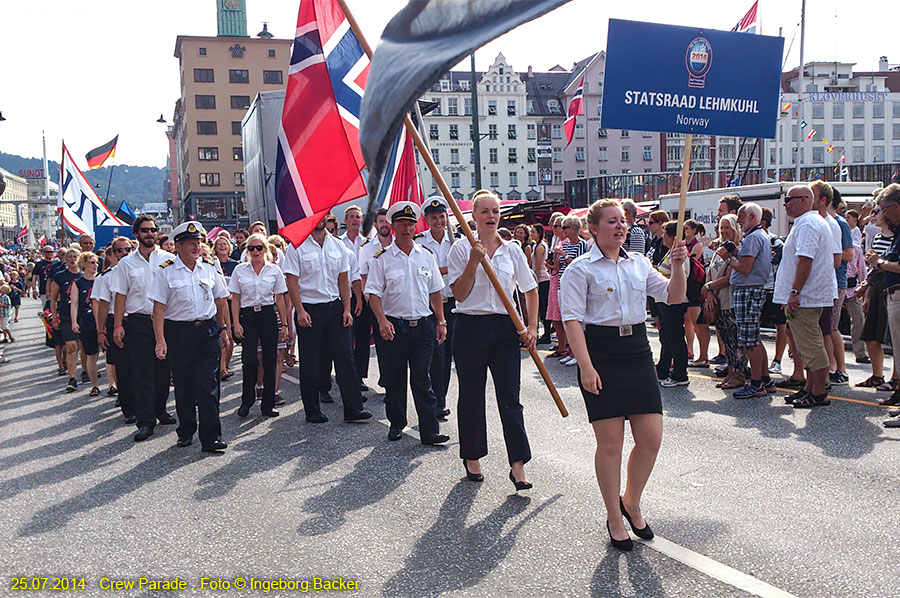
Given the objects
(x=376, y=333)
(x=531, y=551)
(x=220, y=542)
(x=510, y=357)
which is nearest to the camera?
(x=531, y=551)

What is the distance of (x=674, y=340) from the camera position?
9.21 metres

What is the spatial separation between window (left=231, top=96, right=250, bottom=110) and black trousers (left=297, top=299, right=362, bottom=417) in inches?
3251

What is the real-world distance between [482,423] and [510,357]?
0.53 metres

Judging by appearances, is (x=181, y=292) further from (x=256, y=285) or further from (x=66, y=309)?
(x=66, y=309)

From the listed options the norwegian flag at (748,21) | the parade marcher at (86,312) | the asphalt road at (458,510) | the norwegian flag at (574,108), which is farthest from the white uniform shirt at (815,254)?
the norwegian flag at (574,108)

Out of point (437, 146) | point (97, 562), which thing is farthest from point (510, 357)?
point (437, 146)

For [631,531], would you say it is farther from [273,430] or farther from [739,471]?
[273,430]

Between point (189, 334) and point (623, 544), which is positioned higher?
point (189, 334)

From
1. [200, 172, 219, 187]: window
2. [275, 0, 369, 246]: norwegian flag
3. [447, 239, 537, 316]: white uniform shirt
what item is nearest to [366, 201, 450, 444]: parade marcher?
[275, 0, 369, 246]: norwegian flag

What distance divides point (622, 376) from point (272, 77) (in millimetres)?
88582

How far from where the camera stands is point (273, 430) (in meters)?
8.03

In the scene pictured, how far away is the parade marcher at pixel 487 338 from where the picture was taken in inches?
228

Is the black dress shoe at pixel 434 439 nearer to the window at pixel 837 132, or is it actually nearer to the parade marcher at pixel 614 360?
the parade marcher at pixel 614 360

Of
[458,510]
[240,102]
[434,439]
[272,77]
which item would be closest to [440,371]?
[434,439]
